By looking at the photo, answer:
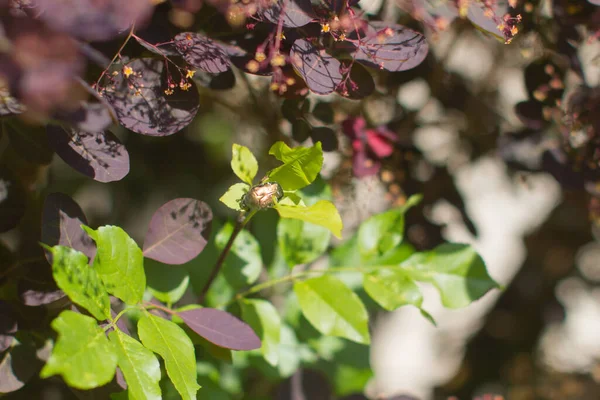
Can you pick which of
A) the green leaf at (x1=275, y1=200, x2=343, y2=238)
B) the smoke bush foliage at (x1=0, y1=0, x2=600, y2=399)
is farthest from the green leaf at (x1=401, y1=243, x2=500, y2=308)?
the green leaf at (x1=275, y1=200, x2=343, y2=238)

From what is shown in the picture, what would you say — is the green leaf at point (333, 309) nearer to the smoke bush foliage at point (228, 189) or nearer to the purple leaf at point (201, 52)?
the smoke bush foliage at point (228, 189)

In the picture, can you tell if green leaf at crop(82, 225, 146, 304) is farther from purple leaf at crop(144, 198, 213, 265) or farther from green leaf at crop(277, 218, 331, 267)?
green leaf at crop(277, 218, 331, 267)

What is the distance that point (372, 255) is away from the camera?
2.25ft

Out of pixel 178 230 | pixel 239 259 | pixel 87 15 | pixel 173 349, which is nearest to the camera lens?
pixel 87 15

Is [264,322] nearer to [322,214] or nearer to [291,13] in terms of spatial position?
[322,214]

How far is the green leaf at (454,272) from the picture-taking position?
64 cm

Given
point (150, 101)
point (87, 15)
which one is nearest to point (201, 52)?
point (150, 101)

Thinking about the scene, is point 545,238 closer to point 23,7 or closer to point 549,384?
point 549,384

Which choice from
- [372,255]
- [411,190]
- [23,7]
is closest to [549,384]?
[411,190]

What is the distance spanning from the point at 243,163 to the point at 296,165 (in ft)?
0.21

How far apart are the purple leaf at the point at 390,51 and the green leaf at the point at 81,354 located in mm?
363

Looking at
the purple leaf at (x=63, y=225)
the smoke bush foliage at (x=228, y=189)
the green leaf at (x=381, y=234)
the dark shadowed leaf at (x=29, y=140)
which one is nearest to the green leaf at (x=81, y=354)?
the smoke bush foliage at (x=228, y=189)

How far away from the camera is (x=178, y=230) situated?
57 cm

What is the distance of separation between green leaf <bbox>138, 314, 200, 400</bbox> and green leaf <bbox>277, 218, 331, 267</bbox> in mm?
215
